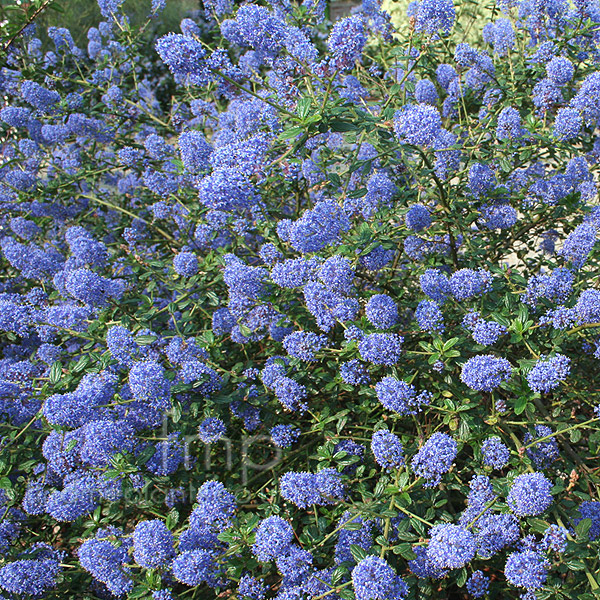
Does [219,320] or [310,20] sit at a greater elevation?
[310,20]

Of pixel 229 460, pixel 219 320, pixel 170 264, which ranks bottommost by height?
pixel 229 460

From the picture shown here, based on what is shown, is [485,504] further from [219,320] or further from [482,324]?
[219,320]

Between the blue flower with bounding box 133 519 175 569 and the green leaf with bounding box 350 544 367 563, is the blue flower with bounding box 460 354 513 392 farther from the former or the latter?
the blue flower with bounding box 133 519 175 569

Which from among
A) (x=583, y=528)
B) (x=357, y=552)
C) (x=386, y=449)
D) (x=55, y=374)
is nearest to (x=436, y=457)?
(x=386, y=449)

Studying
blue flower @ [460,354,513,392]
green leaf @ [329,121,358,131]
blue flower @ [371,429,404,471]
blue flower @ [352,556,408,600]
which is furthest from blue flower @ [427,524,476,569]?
green leaf @ [329,121,358,131]

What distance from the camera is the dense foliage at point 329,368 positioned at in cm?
218

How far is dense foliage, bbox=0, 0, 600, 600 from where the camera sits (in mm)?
2178

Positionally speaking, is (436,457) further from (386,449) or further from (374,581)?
(374,581)

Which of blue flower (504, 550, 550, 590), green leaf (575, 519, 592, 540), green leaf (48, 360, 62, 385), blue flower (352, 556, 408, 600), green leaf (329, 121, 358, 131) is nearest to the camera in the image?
blue flower (352, 556, 408, 600)

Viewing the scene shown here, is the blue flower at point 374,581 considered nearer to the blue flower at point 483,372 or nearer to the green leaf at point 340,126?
the blue flower at point 483,372

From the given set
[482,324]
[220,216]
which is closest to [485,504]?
[482,324]

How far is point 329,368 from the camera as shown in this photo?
284 cm

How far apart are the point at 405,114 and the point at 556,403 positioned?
54.6 inches

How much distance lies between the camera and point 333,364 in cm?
262
